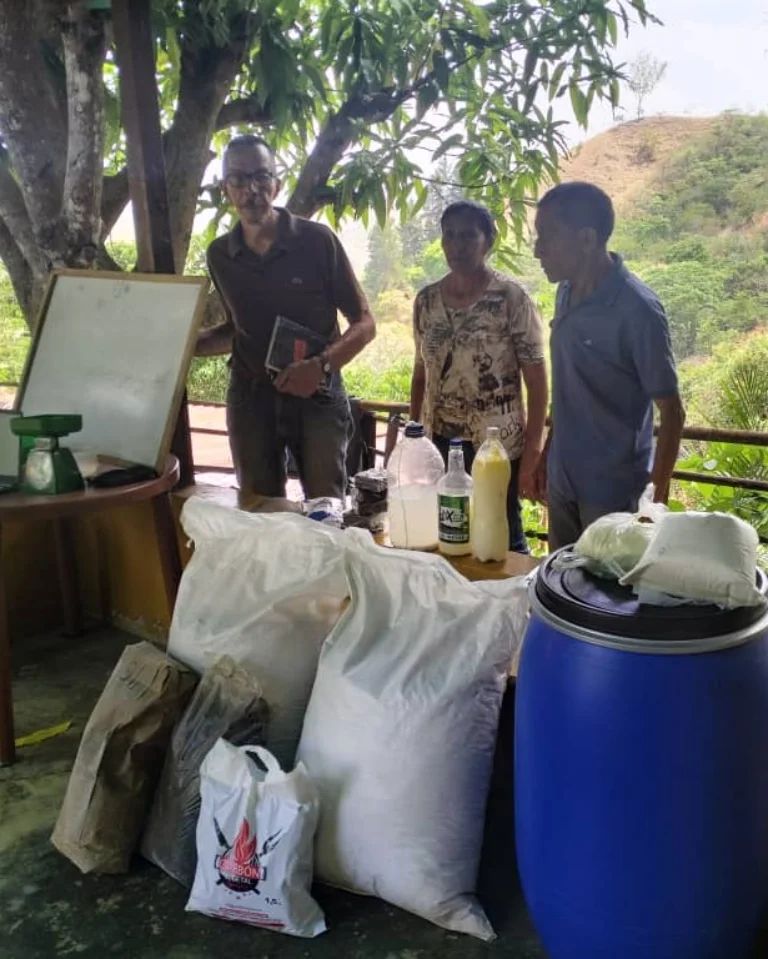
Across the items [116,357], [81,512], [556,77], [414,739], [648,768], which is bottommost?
[414,739]

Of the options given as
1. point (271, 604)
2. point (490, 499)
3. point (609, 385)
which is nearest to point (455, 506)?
point (490, 499)

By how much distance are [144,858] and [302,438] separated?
51.0 inches

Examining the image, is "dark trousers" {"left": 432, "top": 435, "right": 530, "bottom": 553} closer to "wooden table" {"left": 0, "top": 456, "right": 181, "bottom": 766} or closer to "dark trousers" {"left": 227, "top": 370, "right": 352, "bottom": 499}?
"dark trousers" {"left": 227, "top": 370, "right": 352, "bottom": 499}

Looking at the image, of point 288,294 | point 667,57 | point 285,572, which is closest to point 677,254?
point 667,57

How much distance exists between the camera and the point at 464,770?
1.48 metres

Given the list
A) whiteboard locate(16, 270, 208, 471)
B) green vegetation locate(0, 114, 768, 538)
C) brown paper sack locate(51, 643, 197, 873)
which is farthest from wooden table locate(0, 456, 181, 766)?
green vegetation locate(0, 114, 768, 538)

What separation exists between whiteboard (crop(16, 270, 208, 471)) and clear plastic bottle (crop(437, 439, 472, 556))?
0.88 meters

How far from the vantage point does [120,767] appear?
163 centimetres

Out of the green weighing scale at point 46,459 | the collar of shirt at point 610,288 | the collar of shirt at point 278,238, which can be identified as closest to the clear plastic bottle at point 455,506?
the collar of shirt at point 610,288

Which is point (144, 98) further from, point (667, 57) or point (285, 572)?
point (667, 57)

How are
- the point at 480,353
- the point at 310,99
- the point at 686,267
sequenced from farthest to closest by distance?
the point at 686,267
the point at 310,99
the point at 480,353

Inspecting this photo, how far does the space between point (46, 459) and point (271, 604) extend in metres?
0.72

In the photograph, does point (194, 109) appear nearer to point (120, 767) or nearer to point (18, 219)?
point (18, 219)

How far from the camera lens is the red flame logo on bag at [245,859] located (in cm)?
142
